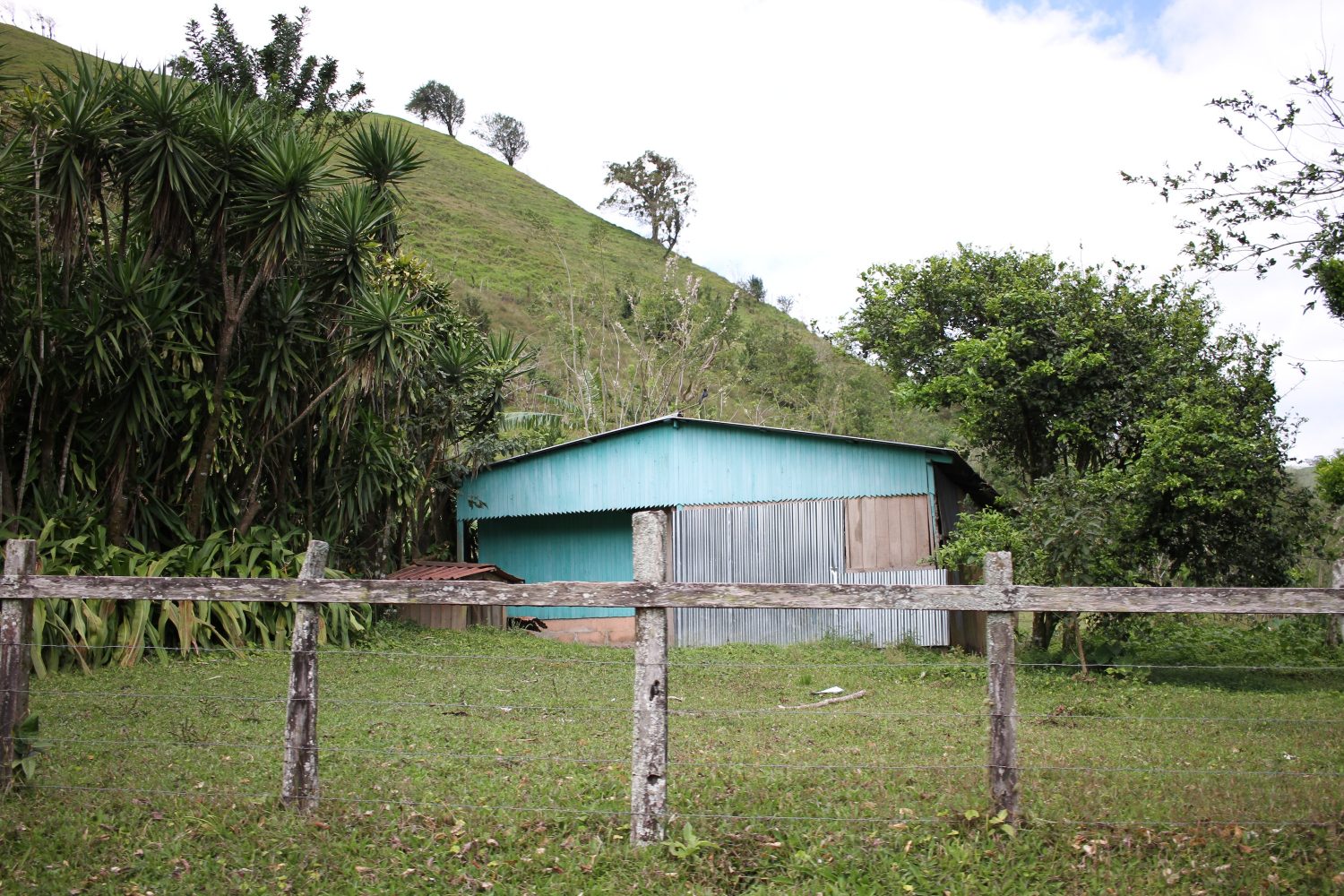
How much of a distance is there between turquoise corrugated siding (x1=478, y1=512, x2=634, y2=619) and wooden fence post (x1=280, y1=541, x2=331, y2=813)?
11.9 metres

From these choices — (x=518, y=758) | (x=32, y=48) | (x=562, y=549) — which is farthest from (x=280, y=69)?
(x=32, y=48)

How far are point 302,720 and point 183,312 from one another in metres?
Answer: 8.44

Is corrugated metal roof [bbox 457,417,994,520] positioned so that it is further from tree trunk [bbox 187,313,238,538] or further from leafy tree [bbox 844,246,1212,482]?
tree trunk [bbox 187,313,238,538]

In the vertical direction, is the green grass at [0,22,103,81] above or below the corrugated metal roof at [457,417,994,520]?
above

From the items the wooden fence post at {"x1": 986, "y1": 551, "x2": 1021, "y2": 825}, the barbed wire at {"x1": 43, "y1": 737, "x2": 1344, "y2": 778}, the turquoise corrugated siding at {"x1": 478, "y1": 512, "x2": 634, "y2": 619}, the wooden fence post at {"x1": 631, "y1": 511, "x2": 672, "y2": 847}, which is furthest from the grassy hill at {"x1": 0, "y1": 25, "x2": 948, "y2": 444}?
the wooden fence post at {"x1": 986, "y1": 551, "x2": 1021, "y2": 825}

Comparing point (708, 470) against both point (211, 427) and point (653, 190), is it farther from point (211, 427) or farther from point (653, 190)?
point (653, 190)

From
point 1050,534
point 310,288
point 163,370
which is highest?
point 310,288

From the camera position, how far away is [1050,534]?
12195mm

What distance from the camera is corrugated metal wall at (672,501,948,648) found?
14.8m

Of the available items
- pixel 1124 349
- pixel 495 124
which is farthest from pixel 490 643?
pixel 495 124

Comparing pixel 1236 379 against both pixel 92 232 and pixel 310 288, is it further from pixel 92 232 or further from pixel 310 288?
pixel 92 232

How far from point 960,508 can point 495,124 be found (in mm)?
81814

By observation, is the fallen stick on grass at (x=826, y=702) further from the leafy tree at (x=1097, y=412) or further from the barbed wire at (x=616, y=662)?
the leafy tree at (x=1097, y=412)

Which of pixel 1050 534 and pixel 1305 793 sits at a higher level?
pixel 1050 534
